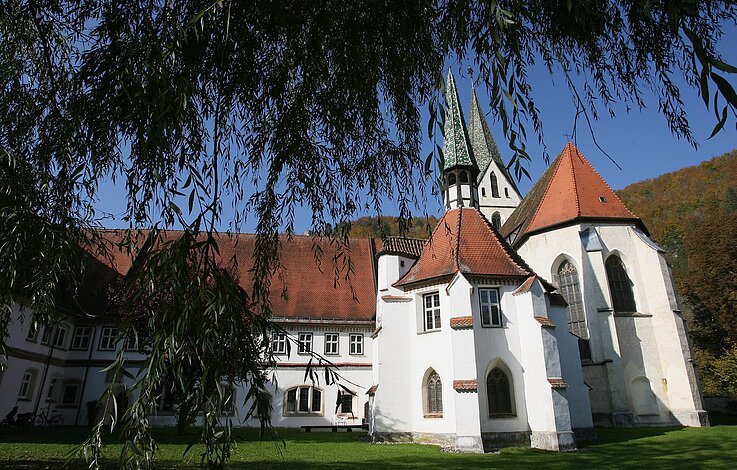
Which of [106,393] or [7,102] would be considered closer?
[106,393]

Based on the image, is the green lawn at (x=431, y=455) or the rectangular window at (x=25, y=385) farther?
the rectangular window at (x=25, y=385)

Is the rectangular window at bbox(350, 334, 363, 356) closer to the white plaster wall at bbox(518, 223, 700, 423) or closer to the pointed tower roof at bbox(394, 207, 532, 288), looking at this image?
the pointed tower roof at bbox(394, 207, 532, 288)

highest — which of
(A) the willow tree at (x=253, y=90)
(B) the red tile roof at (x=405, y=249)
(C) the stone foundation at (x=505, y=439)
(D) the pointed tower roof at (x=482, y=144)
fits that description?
(D) the pointed tower roof at (x=482, y=144)

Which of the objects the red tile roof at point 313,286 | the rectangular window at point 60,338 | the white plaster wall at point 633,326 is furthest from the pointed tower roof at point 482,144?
the rectangular window at point 60,338

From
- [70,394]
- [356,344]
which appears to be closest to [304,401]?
[356,344]

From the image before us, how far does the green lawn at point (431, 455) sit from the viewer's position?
34.5 feet

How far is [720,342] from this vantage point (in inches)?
1160

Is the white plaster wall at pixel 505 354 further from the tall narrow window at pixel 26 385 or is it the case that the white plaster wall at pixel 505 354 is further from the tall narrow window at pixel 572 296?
the tall narrow window at pixel 26 385

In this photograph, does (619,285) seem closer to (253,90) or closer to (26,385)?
(253,90)

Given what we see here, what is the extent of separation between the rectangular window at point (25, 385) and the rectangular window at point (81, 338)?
10.7ft

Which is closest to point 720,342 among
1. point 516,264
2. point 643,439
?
point 643,439

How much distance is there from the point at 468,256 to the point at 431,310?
239 cm

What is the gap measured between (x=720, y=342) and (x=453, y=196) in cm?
2166

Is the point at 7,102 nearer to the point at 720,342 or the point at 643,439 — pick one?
the point at 643,439
